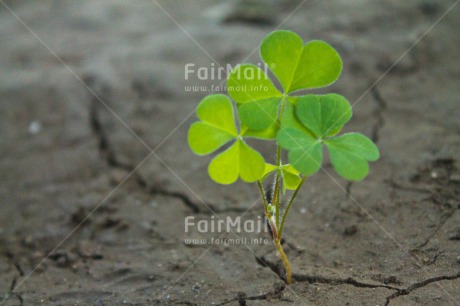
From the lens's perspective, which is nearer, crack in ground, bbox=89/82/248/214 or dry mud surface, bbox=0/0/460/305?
dry mud surface, bbox=0/0/460/305

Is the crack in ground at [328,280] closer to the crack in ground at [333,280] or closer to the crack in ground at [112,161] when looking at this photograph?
the crack in ground at [333,280]

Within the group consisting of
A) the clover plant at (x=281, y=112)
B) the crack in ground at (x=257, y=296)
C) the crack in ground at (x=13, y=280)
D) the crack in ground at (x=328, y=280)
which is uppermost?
the clover plant at (x=281, y=112)

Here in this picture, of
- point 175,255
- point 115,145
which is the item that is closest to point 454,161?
point 175,255

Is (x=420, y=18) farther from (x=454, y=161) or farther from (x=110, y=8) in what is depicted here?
(x=110, y=8)

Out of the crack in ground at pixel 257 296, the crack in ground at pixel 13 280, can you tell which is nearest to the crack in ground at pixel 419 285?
the crack in ground at pixel 257 296

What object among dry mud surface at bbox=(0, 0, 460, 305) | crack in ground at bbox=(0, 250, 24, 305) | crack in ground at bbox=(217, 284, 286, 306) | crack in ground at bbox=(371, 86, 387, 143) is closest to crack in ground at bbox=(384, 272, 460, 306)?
dry mud surface at bbox=(0, 0, 460, 305)

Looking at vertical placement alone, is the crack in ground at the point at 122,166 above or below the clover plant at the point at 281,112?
below

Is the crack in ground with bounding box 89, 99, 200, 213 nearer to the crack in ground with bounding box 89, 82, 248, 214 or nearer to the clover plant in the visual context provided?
the crack in ground with bounding box 89, 82, 248, 214
